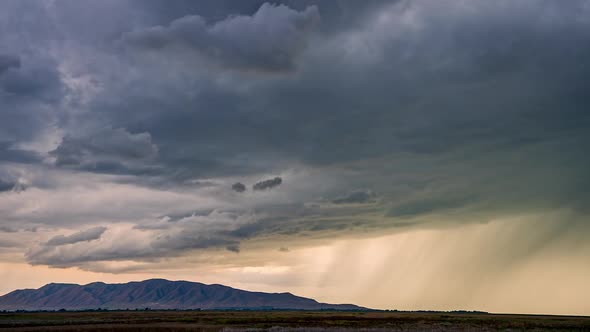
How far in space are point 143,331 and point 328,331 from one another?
35747 mm

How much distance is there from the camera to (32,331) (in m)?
102

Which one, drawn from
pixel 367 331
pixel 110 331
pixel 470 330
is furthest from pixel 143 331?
pixel 470 330

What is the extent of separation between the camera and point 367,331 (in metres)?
100

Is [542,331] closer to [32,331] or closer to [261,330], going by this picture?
[261,330]

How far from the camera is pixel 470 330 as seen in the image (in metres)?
108

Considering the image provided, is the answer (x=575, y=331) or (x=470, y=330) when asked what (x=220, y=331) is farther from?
(x=575, y=331)

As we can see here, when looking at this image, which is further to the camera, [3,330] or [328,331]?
[3,330]

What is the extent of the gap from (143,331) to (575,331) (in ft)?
275

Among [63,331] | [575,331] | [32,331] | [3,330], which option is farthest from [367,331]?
[3,330]

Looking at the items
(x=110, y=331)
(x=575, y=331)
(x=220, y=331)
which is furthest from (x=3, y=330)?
(x=575, y=331)

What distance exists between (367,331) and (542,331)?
35.2 metres

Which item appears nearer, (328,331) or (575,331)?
(328,331)

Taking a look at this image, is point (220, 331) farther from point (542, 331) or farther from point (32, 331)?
point (542, 331)

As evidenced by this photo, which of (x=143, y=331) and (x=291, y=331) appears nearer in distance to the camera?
(x=291, y=331)
